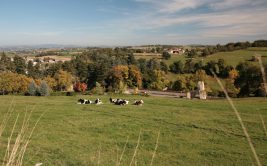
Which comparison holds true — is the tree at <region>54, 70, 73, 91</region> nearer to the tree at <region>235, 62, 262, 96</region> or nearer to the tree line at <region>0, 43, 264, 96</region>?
the tree line at <region>0, 43, 264, 96</region>

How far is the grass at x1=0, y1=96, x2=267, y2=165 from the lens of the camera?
1074cm

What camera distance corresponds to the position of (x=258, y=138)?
1410 centimetres

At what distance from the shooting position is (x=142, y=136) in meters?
14.2

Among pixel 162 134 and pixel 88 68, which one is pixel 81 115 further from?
pixel 88 68

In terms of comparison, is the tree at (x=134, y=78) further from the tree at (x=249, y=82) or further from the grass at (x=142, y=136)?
the grass at (x=142, y=136)

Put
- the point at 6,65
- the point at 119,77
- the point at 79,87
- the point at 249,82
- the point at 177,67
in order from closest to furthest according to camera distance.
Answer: the point at 249,82 < the point at 119,77 < the point at 79,87 < the point at 6,65 < the point at 177,67

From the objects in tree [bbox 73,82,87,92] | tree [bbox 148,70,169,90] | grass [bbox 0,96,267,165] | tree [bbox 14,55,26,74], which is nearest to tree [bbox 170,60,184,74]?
tree [bbox 148,70,169,90]

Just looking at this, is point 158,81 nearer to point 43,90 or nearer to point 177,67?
point 177,67

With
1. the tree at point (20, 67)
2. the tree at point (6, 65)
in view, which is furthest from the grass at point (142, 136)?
the tree at point (6, 65)

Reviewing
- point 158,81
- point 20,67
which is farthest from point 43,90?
point 20,67

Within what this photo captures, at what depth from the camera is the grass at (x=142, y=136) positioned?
10.7m

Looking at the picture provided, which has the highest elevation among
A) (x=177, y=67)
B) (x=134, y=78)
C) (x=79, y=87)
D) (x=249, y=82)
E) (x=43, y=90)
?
(x=177, y=67)

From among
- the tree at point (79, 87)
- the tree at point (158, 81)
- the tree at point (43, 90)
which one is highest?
the tree at point (43, 90)

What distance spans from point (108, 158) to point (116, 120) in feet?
26.7
